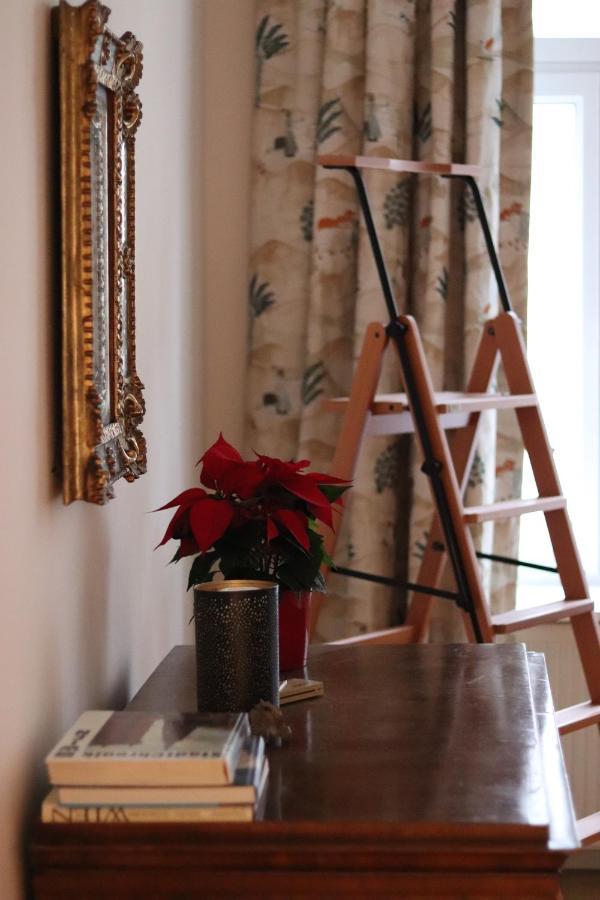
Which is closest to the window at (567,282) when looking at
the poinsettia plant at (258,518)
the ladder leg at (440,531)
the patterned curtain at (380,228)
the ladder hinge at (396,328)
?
the patterned curtain at (380,228)

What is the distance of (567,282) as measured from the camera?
9.27 feet

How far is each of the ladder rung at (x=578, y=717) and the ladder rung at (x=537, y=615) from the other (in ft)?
0.60

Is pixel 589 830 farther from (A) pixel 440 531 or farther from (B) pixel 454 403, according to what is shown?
(B) pixel 454 403

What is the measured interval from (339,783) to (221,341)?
170cm

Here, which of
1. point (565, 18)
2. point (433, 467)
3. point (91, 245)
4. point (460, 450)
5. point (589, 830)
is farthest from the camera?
point (565, 18)

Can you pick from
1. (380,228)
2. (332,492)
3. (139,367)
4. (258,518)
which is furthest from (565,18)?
(258,518)

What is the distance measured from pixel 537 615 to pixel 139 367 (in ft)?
3.07

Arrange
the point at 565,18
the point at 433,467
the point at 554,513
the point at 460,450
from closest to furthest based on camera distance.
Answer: the point at 433,467 → the point at 554,513 → the point at 460,450 → the point at 565,18

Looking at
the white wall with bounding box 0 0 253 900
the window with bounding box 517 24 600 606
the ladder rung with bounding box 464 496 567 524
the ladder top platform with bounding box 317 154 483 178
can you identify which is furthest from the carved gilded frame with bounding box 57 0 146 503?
the window with bounding box 517 24 600 606

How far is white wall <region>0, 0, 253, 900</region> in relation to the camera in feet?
3.37

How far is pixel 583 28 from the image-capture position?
2.76m

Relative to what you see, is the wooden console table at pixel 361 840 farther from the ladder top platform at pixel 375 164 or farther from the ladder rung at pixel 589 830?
the ladder top platform at pixel 375 164

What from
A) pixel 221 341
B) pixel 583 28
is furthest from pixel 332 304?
pixel 583 28

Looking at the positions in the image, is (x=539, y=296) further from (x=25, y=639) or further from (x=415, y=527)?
(x=25, y=639)
